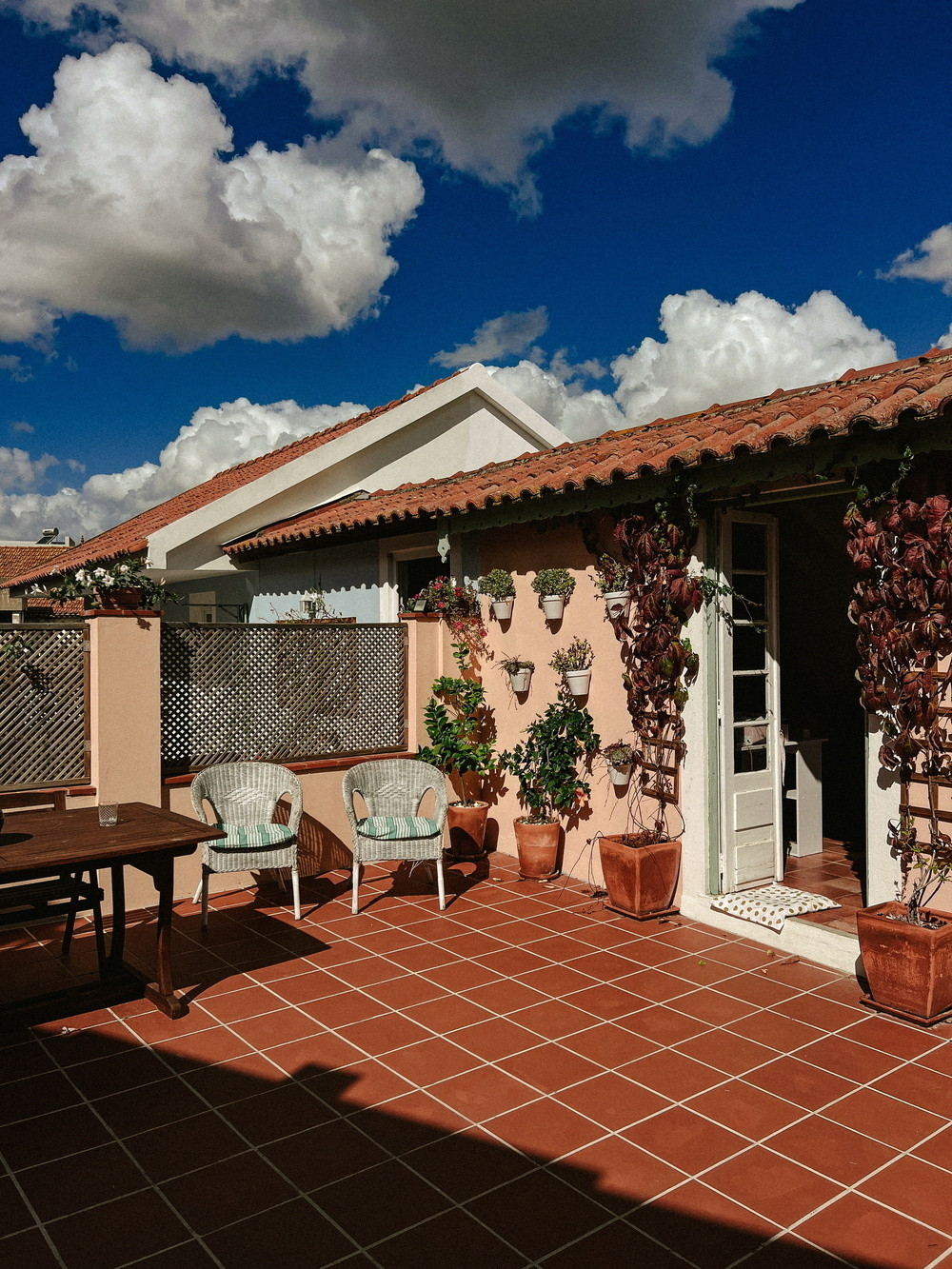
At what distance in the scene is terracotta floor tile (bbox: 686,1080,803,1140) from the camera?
3289mm

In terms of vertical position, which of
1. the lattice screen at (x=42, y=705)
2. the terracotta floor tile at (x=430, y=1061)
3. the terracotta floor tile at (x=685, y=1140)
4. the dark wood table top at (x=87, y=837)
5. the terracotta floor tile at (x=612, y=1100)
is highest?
the lattice screen at (x=42, y=705)

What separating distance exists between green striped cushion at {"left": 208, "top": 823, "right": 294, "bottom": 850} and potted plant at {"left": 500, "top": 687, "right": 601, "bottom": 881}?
2.03 meters

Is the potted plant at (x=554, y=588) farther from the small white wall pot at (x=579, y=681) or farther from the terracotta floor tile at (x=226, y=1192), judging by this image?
the terracotta floor tile at (x=226, y=1192)

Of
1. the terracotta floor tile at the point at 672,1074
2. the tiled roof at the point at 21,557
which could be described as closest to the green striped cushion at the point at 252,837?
the terracotta floor tile at the point at 672,1074

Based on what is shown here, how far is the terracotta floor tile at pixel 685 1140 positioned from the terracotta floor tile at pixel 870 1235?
0.41 m

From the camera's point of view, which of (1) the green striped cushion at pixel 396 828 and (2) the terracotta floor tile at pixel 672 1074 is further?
(1) the green striped cushion at pixel 396 828

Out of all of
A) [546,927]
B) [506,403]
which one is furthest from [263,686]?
[506,403]

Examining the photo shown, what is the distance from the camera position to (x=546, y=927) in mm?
5750

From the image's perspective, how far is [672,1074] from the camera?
3717 millimetres

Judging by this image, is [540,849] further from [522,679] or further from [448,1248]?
[448,1248]

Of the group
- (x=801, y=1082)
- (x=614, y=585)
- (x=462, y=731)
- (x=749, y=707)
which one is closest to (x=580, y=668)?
(x=614, y=585)

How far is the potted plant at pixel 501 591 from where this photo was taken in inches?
295

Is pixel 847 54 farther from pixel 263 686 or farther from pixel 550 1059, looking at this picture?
pixel 550 1059

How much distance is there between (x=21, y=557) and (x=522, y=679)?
101 feet
